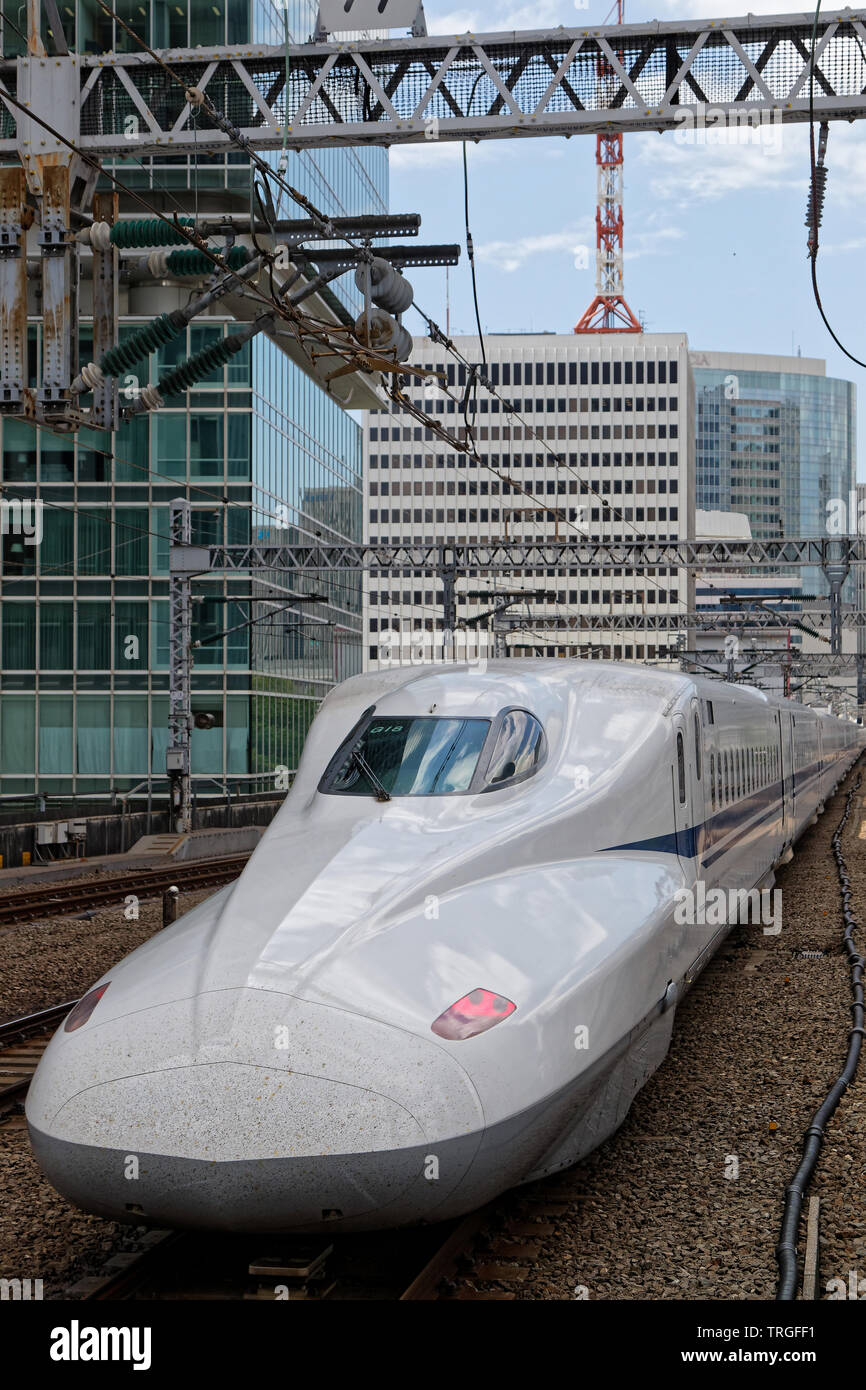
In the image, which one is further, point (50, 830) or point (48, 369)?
point (50, 830)

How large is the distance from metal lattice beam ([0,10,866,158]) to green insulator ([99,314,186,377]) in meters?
1.64

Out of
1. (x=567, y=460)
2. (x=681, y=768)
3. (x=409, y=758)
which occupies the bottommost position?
(x=681, y=768)

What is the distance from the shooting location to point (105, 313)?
14156 millimetres

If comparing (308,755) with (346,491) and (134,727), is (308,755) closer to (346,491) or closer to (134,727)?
(134,727)

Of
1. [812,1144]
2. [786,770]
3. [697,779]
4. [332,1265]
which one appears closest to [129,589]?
[786,770]

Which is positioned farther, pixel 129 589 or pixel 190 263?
pixel 129 589

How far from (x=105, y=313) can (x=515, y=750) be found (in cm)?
826

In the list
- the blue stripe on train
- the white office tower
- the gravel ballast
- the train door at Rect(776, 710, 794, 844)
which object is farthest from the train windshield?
the white office tower

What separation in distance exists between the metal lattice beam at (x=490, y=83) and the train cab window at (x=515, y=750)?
286 inches

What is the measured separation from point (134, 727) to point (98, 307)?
109 feet

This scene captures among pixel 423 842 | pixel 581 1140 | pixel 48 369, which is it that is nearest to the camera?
pixel 581 1140

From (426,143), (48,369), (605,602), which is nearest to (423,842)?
(48,369)

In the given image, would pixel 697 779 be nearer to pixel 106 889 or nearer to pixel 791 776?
pixel 791 776

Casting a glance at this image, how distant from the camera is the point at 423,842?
7266mm
